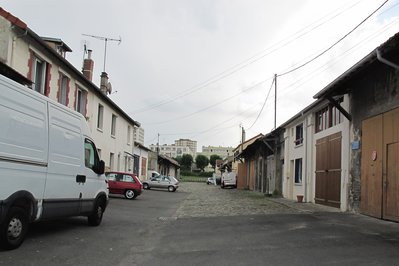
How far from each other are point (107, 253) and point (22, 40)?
11.1 metres

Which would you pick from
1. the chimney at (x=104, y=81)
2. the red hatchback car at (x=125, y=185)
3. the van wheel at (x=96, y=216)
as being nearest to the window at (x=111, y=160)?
the red hatchback car at (x=125, y=185)

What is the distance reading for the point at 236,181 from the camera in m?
55.5

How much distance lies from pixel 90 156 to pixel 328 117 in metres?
11.2

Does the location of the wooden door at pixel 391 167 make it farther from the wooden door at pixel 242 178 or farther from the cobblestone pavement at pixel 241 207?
the wooden door at pixel 242 178

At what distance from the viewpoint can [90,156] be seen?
1112 centimetres

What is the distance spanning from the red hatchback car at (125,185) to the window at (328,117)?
10.6m

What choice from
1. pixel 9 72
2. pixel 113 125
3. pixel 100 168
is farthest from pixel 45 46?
pixel 113 125

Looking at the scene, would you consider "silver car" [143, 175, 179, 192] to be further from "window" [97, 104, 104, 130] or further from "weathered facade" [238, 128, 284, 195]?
"window" [97, 104, 104, 130]

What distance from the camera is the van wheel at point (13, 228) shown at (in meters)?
7.32

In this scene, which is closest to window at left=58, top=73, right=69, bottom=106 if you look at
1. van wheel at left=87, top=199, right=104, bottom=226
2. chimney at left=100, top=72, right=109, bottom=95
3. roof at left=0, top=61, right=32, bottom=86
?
roof at left=0, top=61, right=32, bottom=86

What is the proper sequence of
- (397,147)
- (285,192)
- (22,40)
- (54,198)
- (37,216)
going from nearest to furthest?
(37,216)
(54,198)
(397,147)
(22,40)
(285,192)

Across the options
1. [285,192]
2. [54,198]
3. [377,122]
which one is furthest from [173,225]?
[285,192]

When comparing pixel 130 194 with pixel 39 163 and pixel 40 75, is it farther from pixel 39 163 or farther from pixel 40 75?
pixel 39 163

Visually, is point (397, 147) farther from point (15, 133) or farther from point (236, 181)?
point (236, 181)
